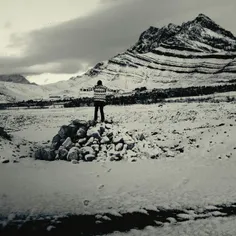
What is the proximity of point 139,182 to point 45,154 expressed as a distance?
5637 millimetres

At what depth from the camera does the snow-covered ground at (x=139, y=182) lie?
11734mm

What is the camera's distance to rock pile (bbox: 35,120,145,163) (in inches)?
728

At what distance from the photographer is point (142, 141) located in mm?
20328

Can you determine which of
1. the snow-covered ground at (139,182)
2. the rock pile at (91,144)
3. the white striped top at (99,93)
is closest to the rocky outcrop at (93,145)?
the rock pile at (91,144)

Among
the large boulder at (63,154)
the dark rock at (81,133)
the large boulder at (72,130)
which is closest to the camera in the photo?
the large boulder at (63,154)

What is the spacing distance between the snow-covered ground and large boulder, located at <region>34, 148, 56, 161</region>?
47 centimetres

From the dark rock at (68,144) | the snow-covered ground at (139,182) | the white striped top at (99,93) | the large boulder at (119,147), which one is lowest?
the snow-covered ground at (139,182)

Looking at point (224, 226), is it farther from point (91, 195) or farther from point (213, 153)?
point (213, 153)

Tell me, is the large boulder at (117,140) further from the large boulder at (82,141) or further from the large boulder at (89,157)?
the large boulder at (89,157)

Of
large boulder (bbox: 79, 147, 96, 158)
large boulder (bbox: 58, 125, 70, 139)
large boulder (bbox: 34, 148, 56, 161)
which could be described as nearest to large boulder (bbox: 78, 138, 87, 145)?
large boulder (bbox: 79, 147, 96, 158)

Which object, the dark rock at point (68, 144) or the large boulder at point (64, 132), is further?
the large boulder at point (64, 132)

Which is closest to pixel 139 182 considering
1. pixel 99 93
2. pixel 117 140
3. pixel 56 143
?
pixel 117 140

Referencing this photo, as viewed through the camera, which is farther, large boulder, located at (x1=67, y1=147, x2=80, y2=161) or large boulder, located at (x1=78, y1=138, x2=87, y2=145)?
large boulder, located at (x1=78, y1=138, x2=87, y2=145)

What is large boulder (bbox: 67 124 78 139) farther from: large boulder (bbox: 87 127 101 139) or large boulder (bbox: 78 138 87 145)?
large boulder (bbox: 87 127 101 139)
